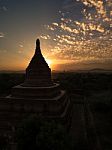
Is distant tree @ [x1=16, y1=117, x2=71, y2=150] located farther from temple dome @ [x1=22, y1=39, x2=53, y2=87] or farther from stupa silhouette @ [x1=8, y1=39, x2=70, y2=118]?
temple dome @ [x1=22, y1=39, x2=53, y2=87]

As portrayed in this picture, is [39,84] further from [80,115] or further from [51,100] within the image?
[80,115]

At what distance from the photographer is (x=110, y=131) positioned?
53.4 ft

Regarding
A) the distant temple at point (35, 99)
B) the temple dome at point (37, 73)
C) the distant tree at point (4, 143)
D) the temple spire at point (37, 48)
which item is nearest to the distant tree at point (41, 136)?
the distant tree at point (4, 143)

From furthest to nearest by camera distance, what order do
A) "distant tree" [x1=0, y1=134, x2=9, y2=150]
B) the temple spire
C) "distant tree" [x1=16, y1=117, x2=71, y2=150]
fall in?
the temple spire
"distant tree" [x1=0, y1=134, x2=9, y2=150]
"distant tree" [x1=16, y1=117, x2=71, y2=150]

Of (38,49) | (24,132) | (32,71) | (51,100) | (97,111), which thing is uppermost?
(38,49)

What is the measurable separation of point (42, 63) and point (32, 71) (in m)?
1.17

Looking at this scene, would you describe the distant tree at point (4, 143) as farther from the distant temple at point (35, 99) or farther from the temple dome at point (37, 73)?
the temple dome at point (37, 73)

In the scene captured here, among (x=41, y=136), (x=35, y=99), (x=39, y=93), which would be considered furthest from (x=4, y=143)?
(x=39, y=93)

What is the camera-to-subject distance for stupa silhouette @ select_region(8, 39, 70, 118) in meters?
13.9

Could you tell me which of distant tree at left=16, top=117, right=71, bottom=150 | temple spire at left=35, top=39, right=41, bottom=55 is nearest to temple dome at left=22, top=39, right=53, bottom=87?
temple spire at left=35, top=39, right=41, bottom=55

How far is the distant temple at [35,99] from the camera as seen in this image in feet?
45.7

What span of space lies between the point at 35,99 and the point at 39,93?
79cm

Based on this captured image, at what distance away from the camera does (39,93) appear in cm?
1530

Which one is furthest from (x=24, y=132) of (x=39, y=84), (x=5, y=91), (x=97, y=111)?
(x=5, y=91)
